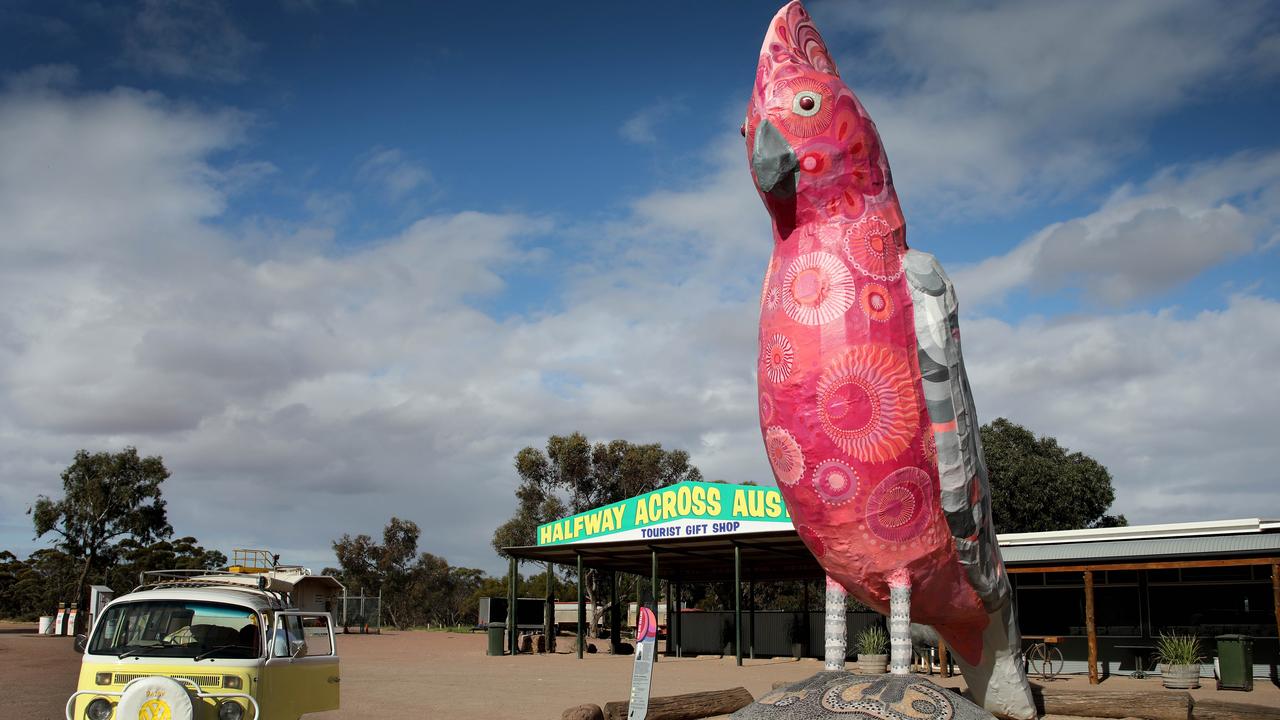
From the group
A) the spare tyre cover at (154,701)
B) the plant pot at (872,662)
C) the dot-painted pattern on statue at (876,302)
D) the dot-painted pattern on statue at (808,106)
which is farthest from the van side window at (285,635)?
the plant pot at (872,662)

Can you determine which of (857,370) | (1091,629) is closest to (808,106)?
(857,370)

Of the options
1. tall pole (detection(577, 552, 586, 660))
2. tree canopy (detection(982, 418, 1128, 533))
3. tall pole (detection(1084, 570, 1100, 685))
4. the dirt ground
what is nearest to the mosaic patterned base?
the dirt ground

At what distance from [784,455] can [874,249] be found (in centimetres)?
196

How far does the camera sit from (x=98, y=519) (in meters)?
48.4

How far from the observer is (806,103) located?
8.55 m

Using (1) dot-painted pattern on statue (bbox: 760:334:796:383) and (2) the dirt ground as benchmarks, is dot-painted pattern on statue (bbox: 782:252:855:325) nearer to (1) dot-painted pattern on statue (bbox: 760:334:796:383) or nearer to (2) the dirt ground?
(1) dot-painted pattern on statue (bbox: 760:334:796:383)

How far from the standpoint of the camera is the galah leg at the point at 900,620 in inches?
314

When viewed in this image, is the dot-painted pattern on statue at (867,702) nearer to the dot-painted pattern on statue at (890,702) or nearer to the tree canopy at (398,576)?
the dot-painted pattern on statue at (890,702)

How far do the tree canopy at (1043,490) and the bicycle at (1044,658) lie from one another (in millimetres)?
20381

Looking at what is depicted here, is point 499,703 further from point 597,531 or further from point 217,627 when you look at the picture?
point 597,531

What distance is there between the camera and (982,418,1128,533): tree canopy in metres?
44.1

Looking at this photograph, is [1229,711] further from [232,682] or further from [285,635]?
[232,682]

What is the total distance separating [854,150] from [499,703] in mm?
10496

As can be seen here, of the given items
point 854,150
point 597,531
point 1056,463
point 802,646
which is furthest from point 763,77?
point 1056,463
